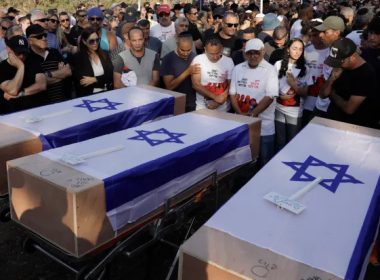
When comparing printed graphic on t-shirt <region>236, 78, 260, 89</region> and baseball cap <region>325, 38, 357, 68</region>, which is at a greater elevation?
baseball cap <region>325, 38, 357, 68</region>

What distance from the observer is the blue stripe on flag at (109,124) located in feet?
9.71

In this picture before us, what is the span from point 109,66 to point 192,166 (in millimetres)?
2337

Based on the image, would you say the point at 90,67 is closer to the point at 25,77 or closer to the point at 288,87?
the point at 25,77

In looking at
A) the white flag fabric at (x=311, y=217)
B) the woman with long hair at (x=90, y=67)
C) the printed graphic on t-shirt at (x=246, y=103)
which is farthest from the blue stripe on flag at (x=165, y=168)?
the woman with long hair at (x=90, y=67)

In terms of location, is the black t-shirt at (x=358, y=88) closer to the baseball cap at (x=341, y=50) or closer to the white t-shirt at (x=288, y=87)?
the baseball cap at (x=341, y=50)

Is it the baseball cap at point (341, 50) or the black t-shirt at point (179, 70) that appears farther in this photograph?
the black t-shirt at point (179, 70)

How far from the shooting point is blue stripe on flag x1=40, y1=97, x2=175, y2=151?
2.96 m

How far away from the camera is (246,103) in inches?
160

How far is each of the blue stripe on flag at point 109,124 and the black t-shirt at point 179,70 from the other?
755mm

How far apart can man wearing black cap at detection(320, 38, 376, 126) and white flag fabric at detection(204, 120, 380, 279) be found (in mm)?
640

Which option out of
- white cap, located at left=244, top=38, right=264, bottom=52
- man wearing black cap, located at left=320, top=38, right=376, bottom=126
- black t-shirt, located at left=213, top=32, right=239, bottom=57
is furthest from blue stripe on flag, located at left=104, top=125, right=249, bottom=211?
black t-shirt, located at left=213, top=32, right=239, bottom=57

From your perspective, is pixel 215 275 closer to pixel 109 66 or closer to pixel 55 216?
pixel 55 216

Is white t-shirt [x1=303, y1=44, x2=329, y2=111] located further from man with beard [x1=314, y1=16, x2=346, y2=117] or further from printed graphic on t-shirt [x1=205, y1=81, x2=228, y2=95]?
printed graphic on t-shirt [x1=205, y1=81, x2=228, y2=95]

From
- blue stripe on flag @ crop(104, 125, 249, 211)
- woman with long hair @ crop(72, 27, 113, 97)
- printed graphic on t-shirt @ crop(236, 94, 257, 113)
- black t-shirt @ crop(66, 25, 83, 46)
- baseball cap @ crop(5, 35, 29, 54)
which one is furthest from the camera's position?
black t-shirt @ crop(66, 25, 83, 46)
